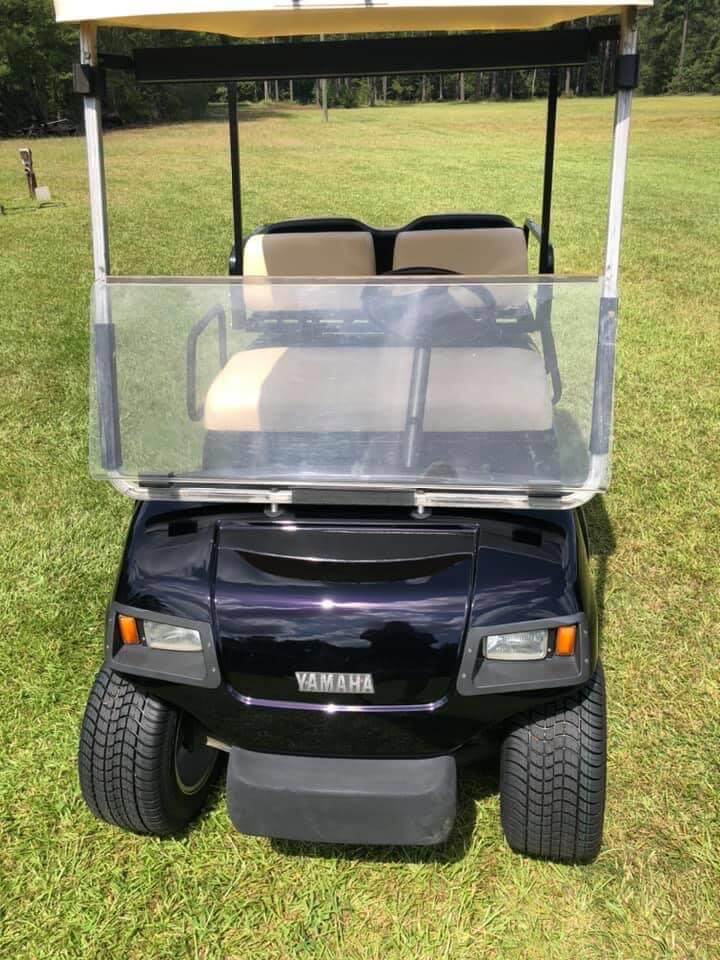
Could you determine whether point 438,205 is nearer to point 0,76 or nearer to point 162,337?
point 162,337

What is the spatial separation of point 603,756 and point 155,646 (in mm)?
967

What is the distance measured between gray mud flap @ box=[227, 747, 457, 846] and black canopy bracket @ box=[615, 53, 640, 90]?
4.53 ft

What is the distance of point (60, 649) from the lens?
9.91 ft

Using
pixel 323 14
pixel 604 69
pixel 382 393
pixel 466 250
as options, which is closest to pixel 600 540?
pixel 466 250

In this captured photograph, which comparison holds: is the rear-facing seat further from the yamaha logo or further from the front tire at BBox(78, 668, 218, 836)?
the front tire at BBox(78, 668, 218, 836)

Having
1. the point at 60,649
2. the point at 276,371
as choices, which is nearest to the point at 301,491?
the point at 276,371

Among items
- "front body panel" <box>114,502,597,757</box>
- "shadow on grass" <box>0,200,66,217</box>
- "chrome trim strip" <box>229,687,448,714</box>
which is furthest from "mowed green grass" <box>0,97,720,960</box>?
"shadow on grass" <box>0,200,66,217</box>

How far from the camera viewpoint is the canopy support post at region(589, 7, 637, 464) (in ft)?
5.94

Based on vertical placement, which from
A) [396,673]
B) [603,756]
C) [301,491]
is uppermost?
[301,491]

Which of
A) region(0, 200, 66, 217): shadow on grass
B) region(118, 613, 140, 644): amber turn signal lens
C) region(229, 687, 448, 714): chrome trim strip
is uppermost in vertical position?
region(118, 613, 140, 644): amber turn signal lens

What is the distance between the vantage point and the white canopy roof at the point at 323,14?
5.19 ft

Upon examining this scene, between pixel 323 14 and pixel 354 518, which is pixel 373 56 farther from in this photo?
pixel 354 518

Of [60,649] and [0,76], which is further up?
[0,76]

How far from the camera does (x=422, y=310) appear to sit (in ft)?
6.67
